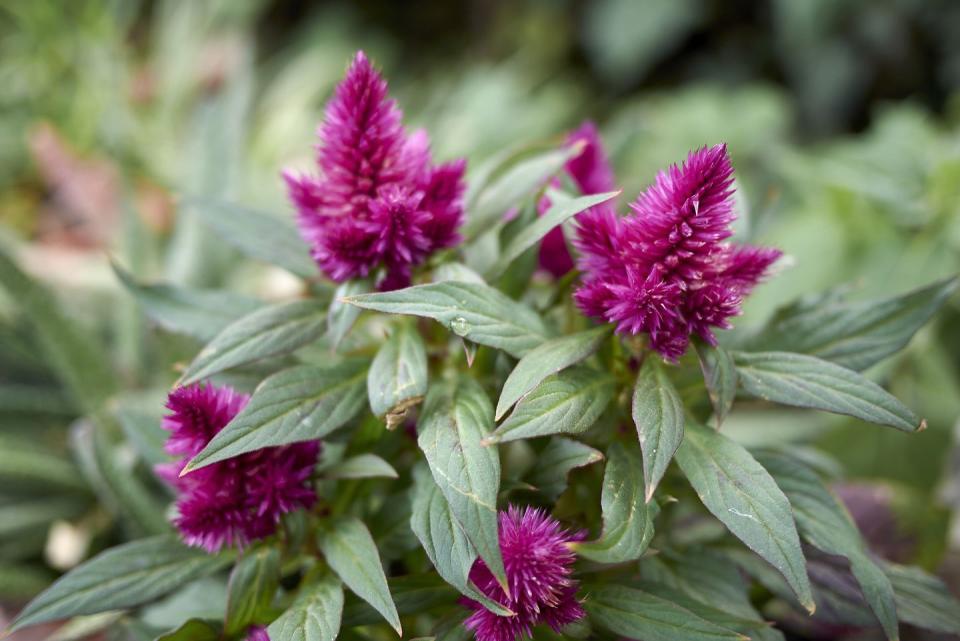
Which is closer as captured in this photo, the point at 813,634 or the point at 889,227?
the point at 813,634

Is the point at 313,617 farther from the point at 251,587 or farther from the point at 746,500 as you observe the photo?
the point at 746,500

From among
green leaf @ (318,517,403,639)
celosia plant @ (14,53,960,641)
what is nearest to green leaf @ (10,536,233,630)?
celosia plant @ (14,53,960,641)

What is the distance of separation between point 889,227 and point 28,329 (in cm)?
164

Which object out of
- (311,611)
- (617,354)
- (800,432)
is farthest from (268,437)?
(800,432)

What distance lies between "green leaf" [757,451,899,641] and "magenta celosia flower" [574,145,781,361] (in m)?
0.17

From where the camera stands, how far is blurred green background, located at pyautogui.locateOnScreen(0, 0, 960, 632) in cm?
139

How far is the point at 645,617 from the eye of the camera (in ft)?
2.14

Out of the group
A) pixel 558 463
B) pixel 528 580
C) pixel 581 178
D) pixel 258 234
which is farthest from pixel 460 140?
pixel 528 580

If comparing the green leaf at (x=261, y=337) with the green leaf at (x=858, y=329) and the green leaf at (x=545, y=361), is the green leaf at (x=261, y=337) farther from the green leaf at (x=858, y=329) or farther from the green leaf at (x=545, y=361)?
the green leaf at (x=858, y=329)

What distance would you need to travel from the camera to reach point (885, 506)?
1.10m

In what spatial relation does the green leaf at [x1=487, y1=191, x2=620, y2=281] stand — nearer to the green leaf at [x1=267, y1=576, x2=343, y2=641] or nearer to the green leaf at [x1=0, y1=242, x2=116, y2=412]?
the green leaf at [x1=267, y1=576, x2=343, y2=641]

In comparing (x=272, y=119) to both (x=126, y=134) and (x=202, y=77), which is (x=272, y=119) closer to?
(x=202, y=77)

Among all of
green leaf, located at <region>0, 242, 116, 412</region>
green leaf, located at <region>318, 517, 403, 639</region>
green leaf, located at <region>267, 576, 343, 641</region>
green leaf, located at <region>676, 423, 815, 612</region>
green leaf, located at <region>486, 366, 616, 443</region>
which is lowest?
green leaf, located at <region>0, 242, 116, 412</region>

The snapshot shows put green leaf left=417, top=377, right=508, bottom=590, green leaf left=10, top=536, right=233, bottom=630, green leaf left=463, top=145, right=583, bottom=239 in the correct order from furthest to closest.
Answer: green leaf left=463, top=145, right=583, bottom=239
green leaf left=10, top=536, right=233, bottom=630
green leaf left=417, top=377, right=508, bottom=590
